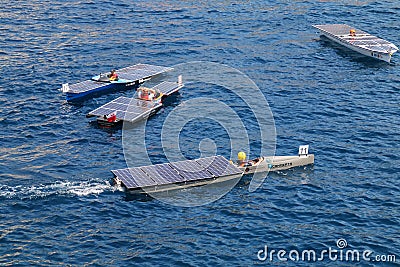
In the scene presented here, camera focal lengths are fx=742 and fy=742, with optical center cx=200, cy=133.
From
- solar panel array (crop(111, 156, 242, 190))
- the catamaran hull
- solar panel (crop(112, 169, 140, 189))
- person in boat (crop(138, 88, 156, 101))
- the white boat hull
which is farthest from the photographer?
the catamaran hull

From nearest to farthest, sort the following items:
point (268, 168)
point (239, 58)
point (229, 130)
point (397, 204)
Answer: point (397, 204) → point (268, 168) → point (229, 130) → point (239, 58)

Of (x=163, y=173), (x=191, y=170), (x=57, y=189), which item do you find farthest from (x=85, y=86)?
(x=191, y=170)

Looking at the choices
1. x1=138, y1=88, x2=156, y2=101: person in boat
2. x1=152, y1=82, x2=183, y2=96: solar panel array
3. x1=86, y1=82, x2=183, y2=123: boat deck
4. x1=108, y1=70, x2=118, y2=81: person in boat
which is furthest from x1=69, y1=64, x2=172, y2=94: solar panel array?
x1=138, y1=88, x2=156, y2=101: person in boat

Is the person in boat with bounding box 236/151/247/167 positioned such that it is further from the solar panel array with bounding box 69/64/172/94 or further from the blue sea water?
the solar panel array with bounding box 69/64/172/94

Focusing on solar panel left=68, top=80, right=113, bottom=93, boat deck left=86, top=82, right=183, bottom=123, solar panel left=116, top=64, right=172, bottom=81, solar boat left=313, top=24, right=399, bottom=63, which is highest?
solar boat left=313, top=24, right=399, bottom=63

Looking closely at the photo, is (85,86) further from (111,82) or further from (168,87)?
(168,87)

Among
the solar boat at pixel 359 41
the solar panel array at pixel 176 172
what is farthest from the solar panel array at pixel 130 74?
the solar boat at pixel 359 41

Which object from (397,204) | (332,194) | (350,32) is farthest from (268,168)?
(350,32)

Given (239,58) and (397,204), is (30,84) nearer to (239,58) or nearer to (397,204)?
(239,58)

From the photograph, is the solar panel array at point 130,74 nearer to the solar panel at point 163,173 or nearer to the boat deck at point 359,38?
the solar panel at point 163,173
